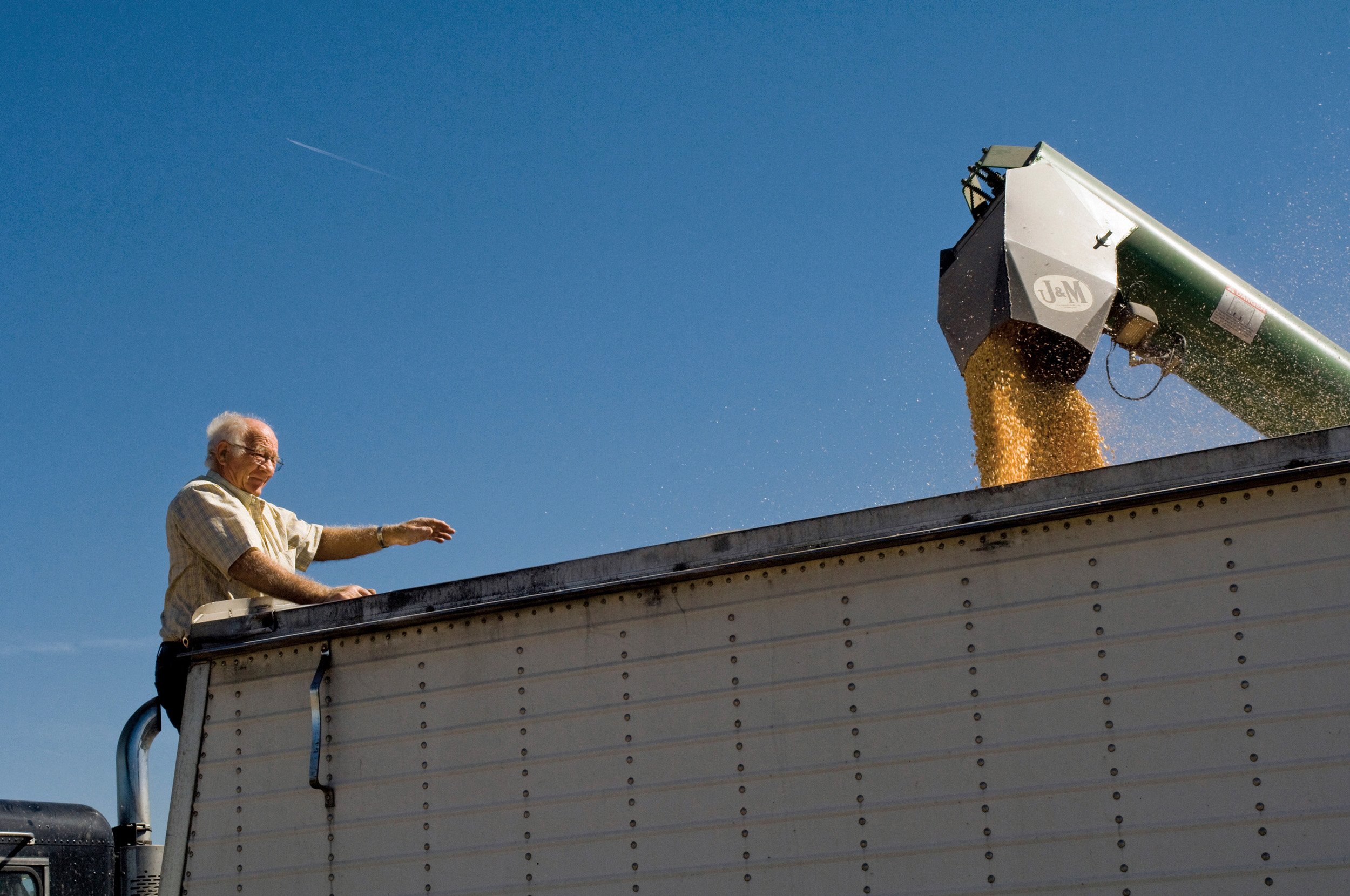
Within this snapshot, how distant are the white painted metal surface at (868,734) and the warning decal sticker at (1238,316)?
4597mm

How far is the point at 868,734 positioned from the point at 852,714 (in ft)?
0.20

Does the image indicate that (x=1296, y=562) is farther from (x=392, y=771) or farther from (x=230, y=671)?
(x=230, y=671)

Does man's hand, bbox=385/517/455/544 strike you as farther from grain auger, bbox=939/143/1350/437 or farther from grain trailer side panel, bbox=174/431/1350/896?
grain auger, bbox=939/143/1350/437

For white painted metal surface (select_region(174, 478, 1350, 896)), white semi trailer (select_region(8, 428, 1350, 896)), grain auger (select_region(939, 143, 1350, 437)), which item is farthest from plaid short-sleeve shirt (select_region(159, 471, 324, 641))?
grain auger (select_region(939, 143, 1350, 437))

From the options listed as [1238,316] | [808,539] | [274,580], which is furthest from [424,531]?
[1238,316]

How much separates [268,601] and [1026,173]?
4865mm

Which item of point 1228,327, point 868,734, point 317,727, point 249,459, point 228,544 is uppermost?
point 1228,327

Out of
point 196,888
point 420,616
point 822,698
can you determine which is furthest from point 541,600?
point 196,888

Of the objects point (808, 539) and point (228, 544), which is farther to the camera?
point (228, 544)

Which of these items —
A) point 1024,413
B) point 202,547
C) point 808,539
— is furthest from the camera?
point 1024,413

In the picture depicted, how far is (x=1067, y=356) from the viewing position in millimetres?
6480

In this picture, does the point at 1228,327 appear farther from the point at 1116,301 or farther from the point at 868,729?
the point at 868,729

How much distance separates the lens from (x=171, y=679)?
3.71 metres

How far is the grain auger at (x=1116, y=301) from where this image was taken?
6395 millimetres
